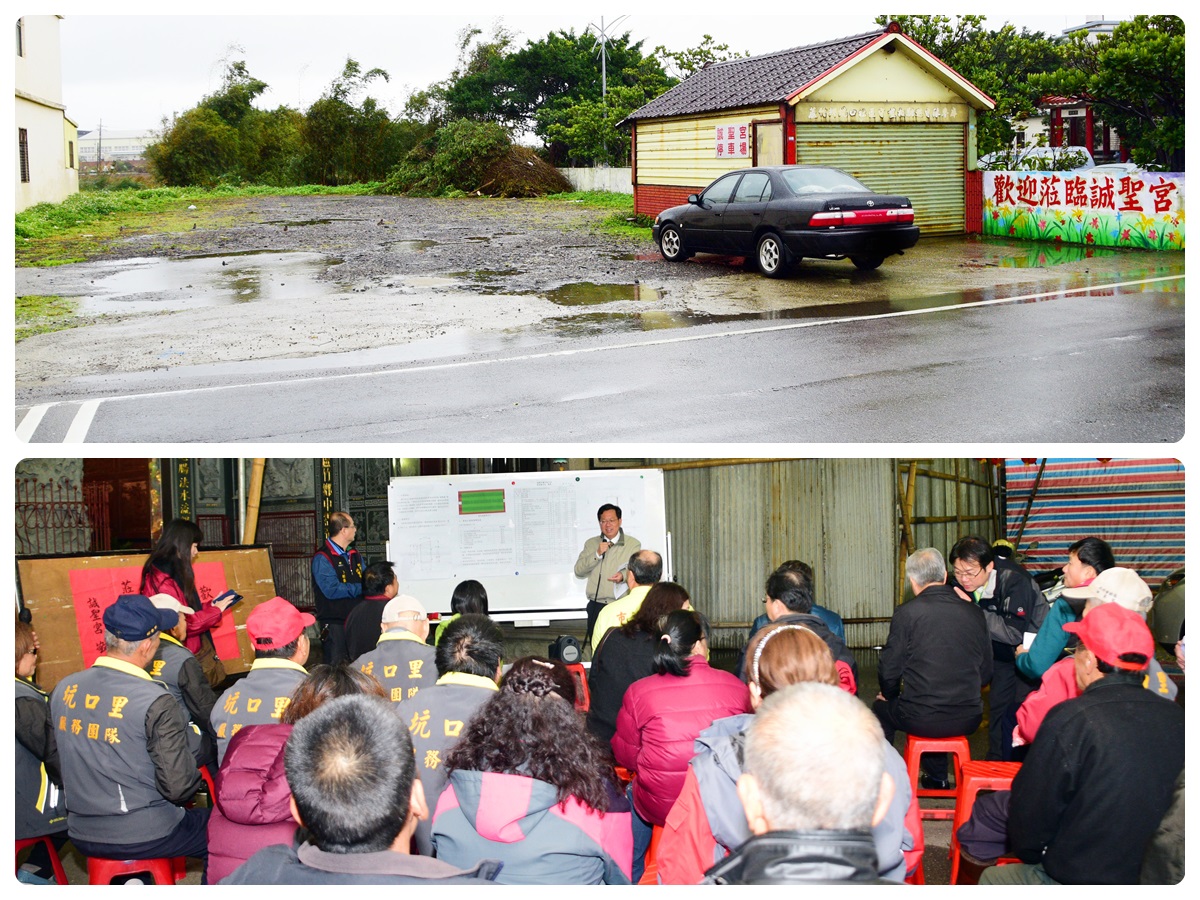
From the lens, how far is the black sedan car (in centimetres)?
1170

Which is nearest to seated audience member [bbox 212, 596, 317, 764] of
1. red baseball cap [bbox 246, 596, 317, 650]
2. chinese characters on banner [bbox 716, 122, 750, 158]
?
red baseball cap [bbox 246, 596, 317, 650]

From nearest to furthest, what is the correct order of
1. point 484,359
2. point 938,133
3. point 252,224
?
point 484,359
point 938,133
point 252,224

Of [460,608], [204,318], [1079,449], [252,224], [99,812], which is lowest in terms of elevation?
[99,812]

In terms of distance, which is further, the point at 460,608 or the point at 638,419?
the point at 638,419

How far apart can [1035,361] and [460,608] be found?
5119mm

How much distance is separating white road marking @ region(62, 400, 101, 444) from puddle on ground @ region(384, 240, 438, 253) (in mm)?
8545

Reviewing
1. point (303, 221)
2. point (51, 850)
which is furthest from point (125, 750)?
point (303, 221)

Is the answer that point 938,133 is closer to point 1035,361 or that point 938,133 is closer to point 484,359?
point 1035,361

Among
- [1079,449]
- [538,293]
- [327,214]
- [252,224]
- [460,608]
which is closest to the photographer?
[1079,449]

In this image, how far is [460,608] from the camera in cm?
560

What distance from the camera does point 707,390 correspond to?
7777mm

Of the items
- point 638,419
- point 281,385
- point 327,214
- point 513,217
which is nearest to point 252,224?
point 327,214

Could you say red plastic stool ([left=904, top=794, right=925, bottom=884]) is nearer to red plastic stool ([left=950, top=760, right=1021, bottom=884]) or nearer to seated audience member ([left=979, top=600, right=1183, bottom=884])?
seated audience member ([left=979, top=600, right=1183, bottom=884])

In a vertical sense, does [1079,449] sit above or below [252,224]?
below
